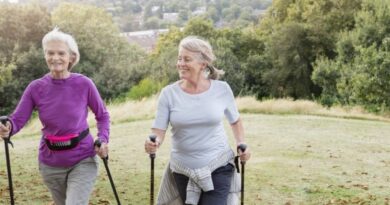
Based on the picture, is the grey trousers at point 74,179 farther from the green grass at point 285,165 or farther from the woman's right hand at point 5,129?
the green grass at point 285,165

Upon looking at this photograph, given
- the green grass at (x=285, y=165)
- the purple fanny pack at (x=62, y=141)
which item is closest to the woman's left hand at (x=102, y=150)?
the purple fanny pack at (x=62, y=141)

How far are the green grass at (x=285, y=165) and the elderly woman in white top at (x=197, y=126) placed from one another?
12.5ft

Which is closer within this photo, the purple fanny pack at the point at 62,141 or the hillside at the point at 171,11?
the purple fanny pack at the point at 62,141

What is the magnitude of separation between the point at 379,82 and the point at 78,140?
2331 cm

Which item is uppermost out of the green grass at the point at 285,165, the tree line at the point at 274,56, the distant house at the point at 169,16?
the green grass at the point at 285,165

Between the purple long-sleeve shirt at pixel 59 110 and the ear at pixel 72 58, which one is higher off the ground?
the ear at pixel 72 58

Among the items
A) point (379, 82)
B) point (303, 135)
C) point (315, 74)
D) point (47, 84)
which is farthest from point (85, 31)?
point (47, 84)

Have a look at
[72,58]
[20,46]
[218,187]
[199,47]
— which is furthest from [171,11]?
[218,187]

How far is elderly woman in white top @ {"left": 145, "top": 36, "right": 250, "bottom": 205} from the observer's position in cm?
429

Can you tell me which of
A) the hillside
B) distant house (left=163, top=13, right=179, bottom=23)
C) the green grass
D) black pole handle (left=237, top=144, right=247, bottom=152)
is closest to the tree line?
the green grass

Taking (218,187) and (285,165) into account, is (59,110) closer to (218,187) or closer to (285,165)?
(218,187)

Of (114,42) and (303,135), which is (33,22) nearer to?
(114,42)

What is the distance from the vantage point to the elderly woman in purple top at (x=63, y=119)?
14.2 ft

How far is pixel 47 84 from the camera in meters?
4.36
